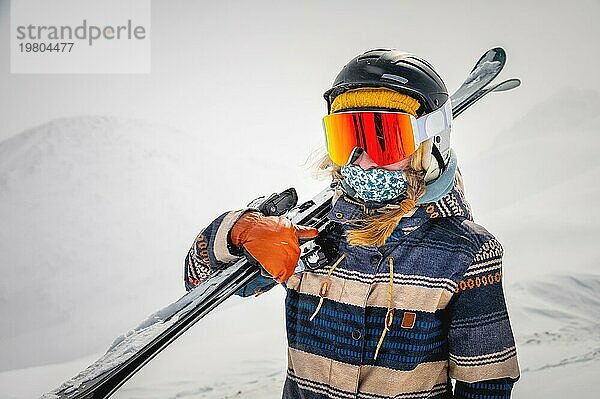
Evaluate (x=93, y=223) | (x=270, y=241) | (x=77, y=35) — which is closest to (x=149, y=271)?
(x=93, y=223)

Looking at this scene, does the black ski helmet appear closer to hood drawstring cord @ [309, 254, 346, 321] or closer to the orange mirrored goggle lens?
the orange mirrored goggle lens

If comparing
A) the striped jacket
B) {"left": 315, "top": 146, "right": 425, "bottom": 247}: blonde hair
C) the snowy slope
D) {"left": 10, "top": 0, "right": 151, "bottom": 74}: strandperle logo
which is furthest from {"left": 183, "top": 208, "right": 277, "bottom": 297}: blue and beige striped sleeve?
{"left": 10, "top": 0, "right": 151, "bottom": 74}: strandperle logo

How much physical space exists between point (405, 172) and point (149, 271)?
1.40 m

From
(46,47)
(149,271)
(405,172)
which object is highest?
(46,47)

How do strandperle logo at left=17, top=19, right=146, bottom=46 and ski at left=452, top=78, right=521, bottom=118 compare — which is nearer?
ski at left=452, top=78, right=521, bottom=118

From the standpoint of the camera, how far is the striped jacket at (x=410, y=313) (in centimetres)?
108

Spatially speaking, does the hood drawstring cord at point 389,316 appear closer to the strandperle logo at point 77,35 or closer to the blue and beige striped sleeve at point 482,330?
the blue and beige striped sleeve at point 482,330

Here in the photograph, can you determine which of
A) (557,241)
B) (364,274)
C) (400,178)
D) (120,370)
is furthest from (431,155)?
(557,241)

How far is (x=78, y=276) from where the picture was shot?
230 cm

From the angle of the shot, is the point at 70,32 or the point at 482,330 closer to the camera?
the point at 482,330

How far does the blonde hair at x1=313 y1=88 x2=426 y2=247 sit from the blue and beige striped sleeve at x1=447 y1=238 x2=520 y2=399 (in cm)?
12

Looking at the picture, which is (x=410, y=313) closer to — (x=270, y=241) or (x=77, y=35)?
(x=270, y=241)

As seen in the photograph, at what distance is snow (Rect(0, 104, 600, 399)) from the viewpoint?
7.47ft

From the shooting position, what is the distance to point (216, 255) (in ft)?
3.73
